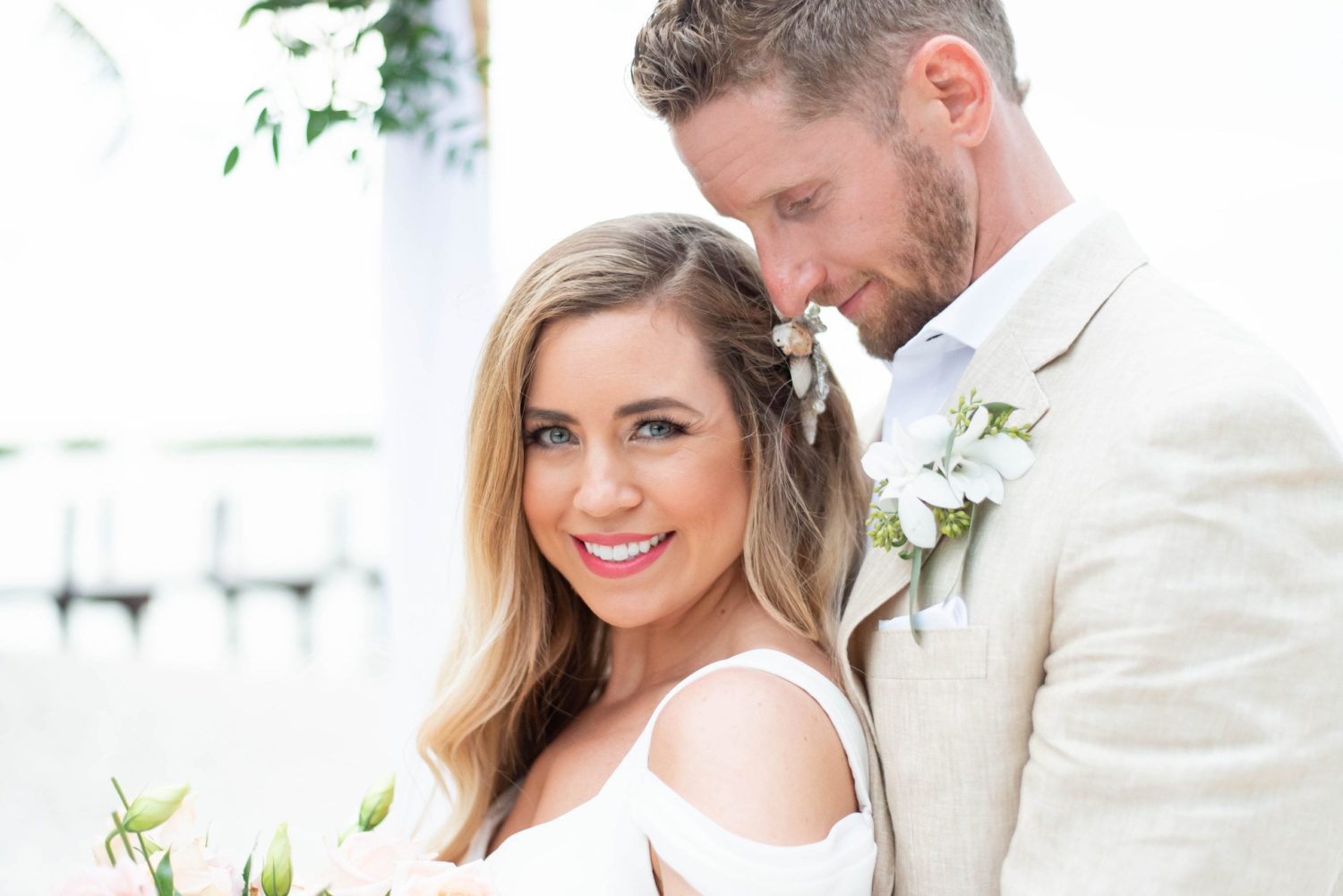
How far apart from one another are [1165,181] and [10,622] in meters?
6.97

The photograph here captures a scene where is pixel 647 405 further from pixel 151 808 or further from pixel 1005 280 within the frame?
pixel 151 808

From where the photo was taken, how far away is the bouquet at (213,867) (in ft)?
4.22

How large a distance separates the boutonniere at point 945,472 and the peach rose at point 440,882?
23.5 inches

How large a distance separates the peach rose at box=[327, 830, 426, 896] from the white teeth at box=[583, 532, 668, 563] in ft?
2.10

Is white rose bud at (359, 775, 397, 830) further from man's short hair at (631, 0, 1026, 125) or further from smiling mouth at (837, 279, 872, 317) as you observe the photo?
man's short hair at (631, 0, 1026, 125)

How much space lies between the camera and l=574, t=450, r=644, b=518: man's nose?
6.22ft

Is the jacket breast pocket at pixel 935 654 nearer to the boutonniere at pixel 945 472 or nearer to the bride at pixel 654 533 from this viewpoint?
the boutonniere at pixel 945 472

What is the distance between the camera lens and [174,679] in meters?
5.17

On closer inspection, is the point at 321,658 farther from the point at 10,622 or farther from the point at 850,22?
the point at 850,22

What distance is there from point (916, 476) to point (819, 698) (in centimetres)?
36

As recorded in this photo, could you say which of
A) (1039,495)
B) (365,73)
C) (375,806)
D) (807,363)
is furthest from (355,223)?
(1039,495)

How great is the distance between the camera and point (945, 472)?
1.54 m

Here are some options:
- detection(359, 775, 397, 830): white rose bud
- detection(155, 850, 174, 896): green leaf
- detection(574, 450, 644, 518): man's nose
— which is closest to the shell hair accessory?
A: detection(574, 450, 644, 518): man's nose

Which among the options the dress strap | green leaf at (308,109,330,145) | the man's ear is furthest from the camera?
green leaf at (308,109,330,145)
